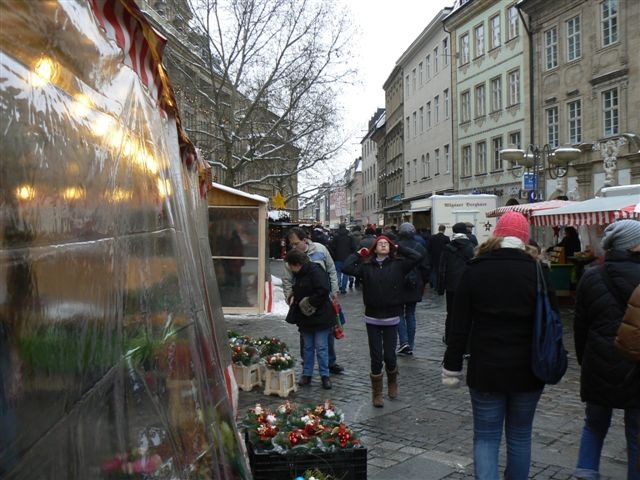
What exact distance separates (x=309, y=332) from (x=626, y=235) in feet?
12.8

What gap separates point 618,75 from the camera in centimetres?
2411

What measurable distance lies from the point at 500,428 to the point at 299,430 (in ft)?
3.93

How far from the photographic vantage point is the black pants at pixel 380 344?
615 centimetres

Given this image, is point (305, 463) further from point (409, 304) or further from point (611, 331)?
point (409, 304)

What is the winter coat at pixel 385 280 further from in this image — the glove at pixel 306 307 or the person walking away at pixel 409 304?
the person walking away at pixel 409 304

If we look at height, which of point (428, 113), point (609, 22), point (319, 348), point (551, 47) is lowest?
point (319, 348)

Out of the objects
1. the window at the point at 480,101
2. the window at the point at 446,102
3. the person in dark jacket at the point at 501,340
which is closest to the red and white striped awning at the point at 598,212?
the person in dark jacket at the point at 501,340

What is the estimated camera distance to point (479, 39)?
1435 inches

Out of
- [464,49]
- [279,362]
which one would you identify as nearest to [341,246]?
[279,362]

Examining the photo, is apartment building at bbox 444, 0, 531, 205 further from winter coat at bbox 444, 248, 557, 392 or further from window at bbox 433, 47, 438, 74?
winter coat at bbox 444, 248, 557, 392

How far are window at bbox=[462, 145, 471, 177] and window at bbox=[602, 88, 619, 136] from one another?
12.6 m

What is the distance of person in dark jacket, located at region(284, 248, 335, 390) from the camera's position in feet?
22.2

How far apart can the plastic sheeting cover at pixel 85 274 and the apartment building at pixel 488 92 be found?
28917 mm

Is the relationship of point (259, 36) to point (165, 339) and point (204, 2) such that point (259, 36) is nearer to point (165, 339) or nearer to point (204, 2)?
point (204, 2)
